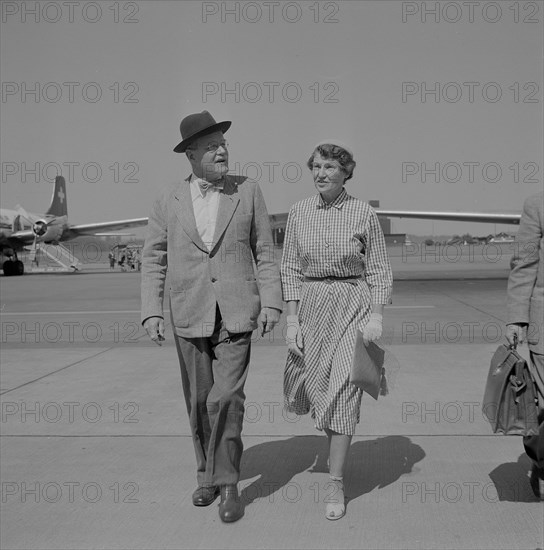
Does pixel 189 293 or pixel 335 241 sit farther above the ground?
pixel 335 241

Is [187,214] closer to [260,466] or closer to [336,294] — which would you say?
[336,294]

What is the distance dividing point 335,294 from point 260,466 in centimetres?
126

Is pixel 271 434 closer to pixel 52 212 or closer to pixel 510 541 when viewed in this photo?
pixel 510 541

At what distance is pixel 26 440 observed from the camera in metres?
4.52

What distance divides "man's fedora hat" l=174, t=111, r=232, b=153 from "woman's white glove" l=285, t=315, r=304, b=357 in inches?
40.0

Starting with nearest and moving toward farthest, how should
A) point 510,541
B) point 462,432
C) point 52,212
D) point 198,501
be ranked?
point 510,541 < point 198,501 < point 462,432 < point 52,212

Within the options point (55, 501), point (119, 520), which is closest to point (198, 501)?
point (119, 520)

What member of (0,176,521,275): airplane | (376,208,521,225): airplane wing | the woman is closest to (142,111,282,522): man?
the woman

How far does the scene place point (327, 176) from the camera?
10.8 feet

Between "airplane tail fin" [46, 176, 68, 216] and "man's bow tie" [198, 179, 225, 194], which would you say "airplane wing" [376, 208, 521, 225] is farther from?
"airplane tail fin" [46, 176, 68, 216]

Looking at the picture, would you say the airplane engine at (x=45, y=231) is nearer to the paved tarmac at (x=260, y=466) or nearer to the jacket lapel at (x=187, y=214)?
the paved tarmac at (x=260, y=466)

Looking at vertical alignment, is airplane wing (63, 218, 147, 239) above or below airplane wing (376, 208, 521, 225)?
below

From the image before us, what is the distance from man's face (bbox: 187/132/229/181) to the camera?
3400 millimetres

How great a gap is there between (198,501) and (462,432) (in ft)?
6.44
